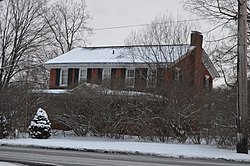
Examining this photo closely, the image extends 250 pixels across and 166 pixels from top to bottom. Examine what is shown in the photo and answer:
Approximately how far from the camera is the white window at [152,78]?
29697mm

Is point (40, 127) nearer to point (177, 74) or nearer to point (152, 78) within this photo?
point (152, 78)

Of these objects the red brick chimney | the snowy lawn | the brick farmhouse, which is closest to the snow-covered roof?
the brick farmhouse

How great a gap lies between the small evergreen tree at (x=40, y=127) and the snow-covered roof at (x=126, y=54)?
34.4 feet

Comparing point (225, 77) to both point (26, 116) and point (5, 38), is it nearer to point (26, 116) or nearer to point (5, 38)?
point (26, 116)

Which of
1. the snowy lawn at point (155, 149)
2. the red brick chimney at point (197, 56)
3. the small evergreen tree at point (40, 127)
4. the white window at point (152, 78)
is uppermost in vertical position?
the red brick chimney at point (197, 56)

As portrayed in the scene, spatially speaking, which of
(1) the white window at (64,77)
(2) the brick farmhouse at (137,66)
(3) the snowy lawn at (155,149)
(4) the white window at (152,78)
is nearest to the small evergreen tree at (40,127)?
(3) the snowy lawn at (155,149)

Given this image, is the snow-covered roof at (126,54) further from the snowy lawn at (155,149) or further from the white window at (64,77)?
the snowy lawn at (155,149)

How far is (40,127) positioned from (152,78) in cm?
801

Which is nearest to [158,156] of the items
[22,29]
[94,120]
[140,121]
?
[140,121]

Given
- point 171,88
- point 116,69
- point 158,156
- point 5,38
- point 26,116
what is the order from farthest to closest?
point 5,38 < point 116,69 < point 26,116 < point 171,88 < point 158,156

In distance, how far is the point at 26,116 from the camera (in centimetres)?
2983

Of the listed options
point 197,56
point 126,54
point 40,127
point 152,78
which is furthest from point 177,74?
point 126,54

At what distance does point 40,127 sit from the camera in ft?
90.2

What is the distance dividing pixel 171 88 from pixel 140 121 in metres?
2.59
